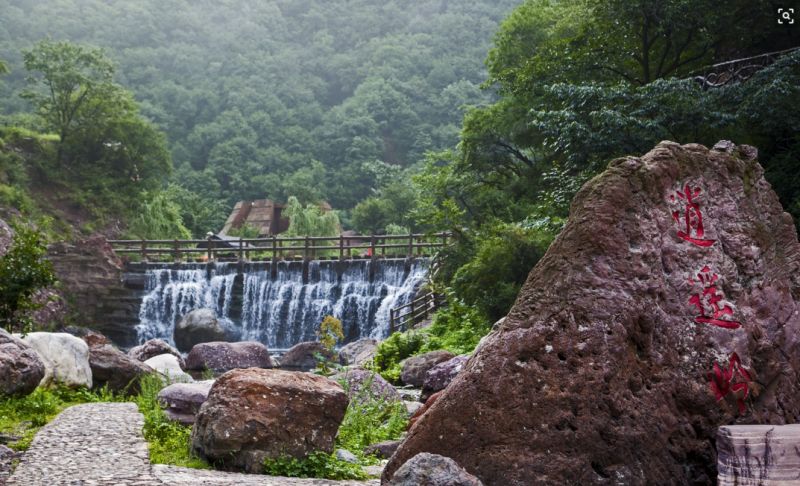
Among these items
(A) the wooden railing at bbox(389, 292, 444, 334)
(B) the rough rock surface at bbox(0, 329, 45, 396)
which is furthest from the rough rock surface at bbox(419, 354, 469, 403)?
(A) the wooden railing at bbox(389, 292, 444, 334)

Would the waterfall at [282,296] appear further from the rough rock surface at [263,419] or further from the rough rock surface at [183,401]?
the rough rock surface at [263,419]

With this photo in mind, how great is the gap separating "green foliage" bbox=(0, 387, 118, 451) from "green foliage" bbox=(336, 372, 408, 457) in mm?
3035

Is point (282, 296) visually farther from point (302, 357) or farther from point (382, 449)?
point (382, 449)

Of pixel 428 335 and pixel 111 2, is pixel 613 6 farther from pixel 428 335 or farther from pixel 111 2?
pixel 111 2

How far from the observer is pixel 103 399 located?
12.1 meters

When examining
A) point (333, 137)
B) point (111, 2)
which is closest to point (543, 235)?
point (333, 137)

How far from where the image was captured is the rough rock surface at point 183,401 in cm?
941

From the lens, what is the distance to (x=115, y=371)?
13281 mm

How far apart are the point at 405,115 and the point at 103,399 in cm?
5753

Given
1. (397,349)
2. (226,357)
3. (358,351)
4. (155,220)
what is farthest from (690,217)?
(155,220)

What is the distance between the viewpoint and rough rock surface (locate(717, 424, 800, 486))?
4984 millimetres

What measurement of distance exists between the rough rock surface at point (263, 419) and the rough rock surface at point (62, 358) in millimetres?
5502

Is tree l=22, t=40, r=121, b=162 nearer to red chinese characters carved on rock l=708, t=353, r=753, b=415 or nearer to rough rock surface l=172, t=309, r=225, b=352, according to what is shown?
rough rock surface l=172, t=309, r=225, b=352

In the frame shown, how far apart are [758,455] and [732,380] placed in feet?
2.52
